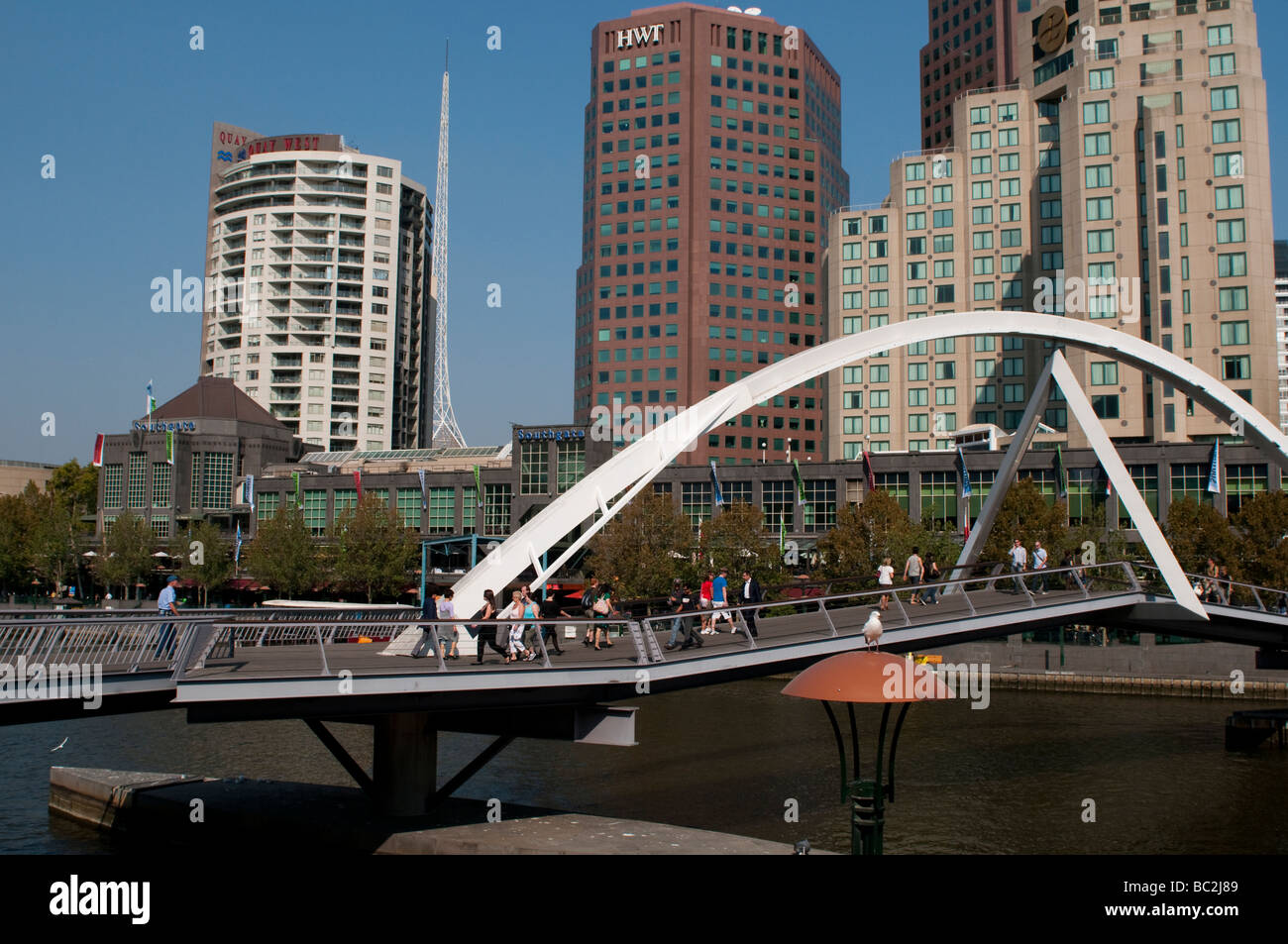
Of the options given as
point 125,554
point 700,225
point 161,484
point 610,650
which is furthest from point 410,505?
point 610,650

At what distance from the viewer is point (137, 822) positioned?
76.6 ft

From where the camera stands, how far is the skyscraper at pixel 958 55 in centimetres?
13700

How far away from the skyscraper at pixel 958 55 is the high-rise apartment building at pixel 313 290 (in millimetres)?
72260

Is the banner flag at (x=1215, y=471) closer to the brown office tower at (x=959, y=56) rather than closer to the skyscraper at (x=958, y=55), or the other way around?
the skyscraper at (x=958, y=55)

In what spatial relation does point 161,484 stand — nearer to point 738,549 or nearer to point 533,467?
point 533,467

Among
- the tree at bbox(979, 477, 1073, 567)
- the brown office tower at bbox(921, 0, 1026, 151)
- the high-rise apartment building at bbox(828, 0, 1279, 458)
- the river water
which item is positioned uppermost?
the brown office tower at bbox(921, 0, 1026, 151)

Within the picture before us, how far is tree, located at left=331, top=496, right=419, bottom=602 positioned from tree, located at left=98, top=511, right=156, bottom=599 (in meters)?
17.7

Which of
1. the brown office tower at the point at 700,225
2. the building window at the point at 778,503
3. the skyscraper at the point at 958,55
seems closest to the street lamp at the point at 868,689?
the building window at the point at 778,503

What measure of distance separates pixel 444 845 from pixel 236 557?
75.8 meters

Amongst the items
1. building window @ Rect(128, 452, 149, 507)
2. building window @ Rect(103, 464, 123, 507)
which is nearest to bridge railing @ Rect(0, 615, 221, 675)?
building window @ Rect(128, 452, 149, 507)

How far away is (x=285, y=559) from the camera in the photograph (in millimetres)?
79875

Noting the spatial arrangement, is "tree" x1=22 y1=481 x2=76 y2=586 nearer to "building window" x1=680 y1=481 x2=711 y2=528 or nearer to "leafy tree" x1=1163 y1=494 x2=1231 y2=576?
"building window" x1=680 y1=481 x2=711 y2=528

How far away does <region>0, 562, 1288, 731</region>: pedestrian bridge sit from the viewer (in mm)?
16047
